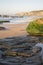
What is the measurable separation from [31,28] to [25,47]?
8.26ft

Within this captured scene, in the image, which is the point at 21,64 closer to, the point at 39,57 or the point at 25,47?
the point at 39,57

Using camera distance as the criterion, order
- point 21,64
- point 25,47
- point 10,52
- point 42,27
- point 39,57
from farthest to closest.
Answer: point 42,27
point 25,47
point 10,52
point 39,57
point 21,64

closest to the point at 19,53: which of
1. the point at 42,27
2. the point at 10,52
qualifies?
the point at 10,52

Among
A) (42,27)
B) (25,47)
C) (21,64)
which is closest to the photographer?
(21,64)

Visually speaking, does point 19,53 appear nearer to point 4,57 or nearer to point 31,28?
point 4,57

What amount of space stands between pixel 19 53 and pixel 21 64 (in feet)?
2.41

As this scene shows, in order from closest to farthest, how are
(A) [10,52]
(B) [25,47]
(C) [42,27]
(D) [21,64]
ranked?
1. (D) [21,64]
2. (A) [10,52]
3. (B) [25,47]
4. (C) [42,27]

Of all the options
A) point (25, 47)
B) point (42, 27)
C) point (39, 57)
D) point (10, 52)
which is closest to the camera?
point (39, 57)

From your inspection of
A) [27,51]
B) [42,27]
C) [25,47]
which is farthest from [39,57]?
[42,27]

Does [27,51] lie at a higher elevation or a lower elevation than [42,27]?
lower

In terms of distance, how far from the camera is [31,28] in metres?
8.71

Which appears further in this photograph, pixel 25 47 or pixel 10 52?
pixel 25 47

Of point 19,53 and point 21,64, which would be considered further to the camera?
point 19,53

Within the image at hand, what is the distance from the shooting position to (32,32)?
8.59 m
